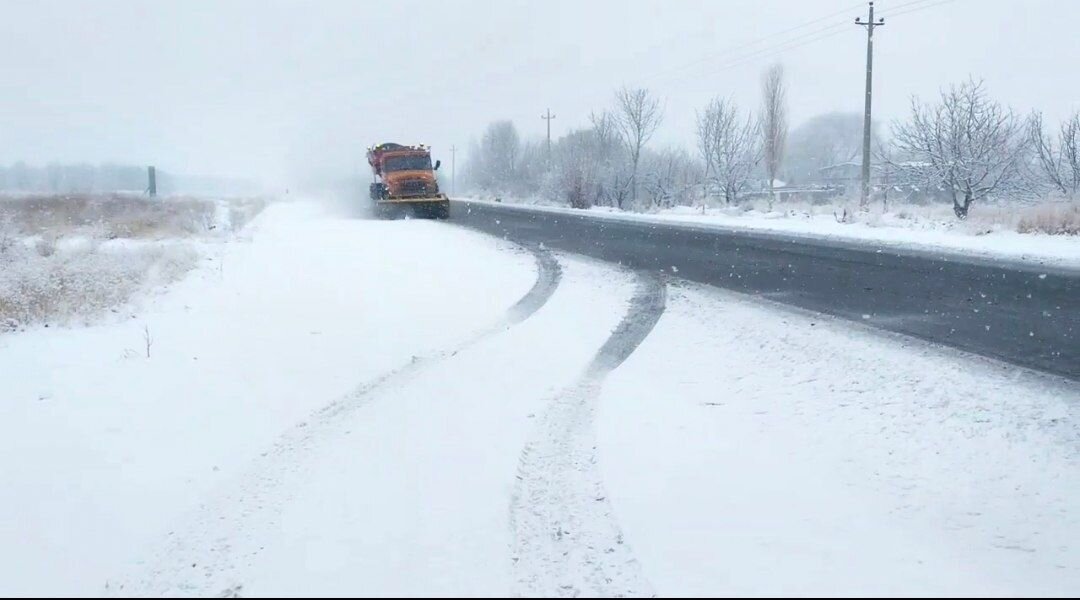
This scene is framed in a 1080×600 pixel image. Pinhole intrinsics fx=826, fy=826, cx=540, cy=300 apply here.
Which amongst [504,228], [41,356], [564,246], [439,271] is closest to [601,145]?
[504,228]

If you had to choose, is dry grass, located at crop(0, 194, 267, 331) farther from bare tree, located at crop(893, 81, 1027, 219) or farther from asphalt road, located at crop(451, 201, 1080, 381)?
bare tree, located at crop(893, 81, 1027, 219)

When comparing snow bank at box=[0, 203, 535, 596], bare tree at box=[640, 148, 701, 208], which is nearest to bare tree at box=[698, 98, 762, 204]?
bare tree at box=[640, 148, 701, 208]

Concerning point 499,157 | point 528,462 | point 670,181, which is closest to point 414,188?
point 670,181

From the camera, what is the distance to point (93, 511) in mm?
5043

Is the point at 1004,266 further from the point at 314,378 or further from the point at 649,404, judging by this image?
the point at 314,378

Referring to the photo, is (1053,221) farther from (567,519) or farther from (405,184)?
(405,184)

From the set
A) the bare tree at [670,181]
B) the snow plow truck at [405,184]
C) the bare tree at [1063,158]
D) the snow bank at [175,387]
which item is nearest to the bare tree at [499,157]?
the bare tree at [670,181]

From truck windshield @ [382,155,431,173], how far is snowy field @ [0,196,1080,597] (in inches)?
1135

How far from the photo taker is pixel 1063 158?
2984cm

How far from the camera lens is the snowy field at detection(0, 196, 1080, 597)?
4223 mm

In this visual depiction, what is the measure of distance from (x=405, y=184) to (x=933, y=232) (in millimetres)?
22579

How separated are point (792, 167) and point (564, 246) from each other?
3485 inches

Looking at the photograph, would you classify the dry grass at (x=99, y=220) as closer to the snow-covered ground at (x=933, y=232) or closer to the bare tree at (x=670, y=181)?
the snow-covered ground at (x=933, y=232)

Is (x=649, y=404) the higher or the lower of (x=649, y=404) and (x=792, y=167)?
the lower
